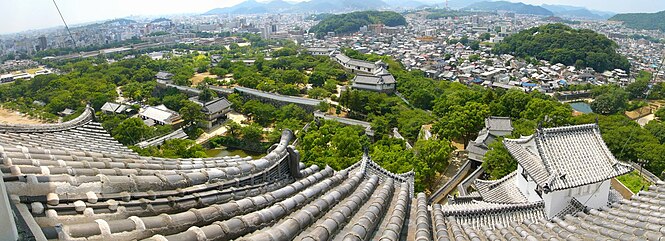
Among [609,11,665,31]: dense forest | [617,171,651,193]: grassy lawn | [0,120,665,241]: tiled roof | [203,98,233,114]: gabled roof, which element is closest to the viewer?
[0,120,665,241]: tiled roof

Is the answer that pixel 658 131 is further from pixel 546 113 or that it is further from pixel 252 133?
pixel 252 133

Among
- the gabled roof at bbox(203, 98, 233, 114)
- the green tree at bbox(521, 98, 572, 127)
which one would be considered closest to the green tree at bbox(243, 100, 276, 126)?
the gabled roof at bbox(203, 98, 233, 114)

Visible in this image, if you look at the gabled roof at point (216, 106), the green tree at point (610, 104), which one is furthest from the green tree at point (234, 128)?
the green tree at point (610, 104)

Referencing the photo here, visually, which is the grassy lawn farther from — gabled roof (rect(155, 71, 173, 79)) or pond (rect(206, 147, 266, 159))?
gabled roof (rect(155, 71, 173, 79))

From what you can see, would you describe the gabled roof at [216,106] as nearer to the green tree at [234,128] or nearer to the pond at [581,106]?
the green tree at [234,128]

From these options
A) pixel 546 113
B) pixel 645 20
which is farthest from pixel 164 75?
pixel 645 20

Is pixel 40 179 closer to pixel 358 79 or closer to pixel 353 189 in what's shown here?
pixel 353 189
